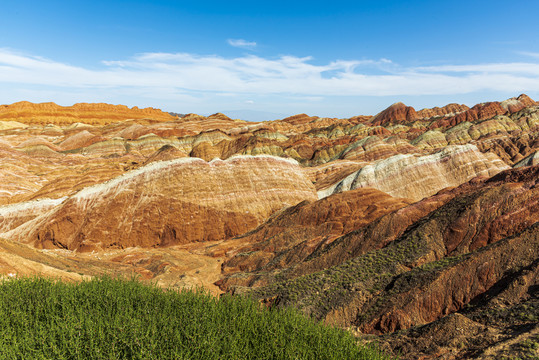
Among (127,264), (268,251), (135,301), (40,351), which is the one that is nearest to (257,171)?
(268,251)

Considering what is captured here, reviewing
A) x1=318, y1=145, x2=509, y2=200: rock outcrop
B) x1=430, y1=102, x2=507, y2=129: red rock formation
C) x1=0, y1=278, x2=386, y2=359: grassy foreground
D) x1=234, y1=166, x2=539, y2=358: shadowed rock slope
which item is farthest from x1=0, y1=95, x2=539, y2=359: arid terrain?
x1=430, y1=102, x2=507, y2=129: red rock formation

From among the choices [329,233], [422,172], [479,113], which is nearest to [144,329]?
[329,233]

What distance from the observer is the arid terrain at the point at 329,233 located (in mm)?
14594

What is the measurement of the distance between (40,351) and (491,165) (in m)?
69.5

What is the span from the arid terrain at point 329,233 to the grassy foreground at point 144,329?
3484 millimetres

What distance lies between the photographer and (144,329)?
8.79 metres

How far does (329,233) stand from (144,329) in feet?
95.7

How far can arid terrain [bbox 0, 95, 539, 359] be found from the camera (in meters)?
14.6

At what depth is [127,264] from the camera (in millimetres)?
35625

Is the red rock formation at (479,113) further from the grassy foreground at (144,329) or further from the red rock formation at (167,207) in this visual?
the grassy foreground at (144,329)

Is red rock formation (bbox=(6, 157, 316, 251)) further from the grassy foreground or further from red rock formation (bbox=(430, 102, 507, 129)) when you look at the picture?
red rock formation (bbox=(430, 102, 507, 129))

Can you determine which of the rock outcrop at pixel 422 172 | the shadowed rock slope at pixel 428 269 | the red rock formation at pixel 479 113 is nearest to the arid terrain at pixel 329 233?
the shadowed rock slope at pixel 428 269

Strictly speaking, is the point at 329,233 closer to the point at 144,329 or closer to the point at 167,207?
the point at 167,207

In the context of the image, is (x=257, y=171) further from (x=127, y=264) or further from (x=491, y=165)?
(x=491, y=165)
